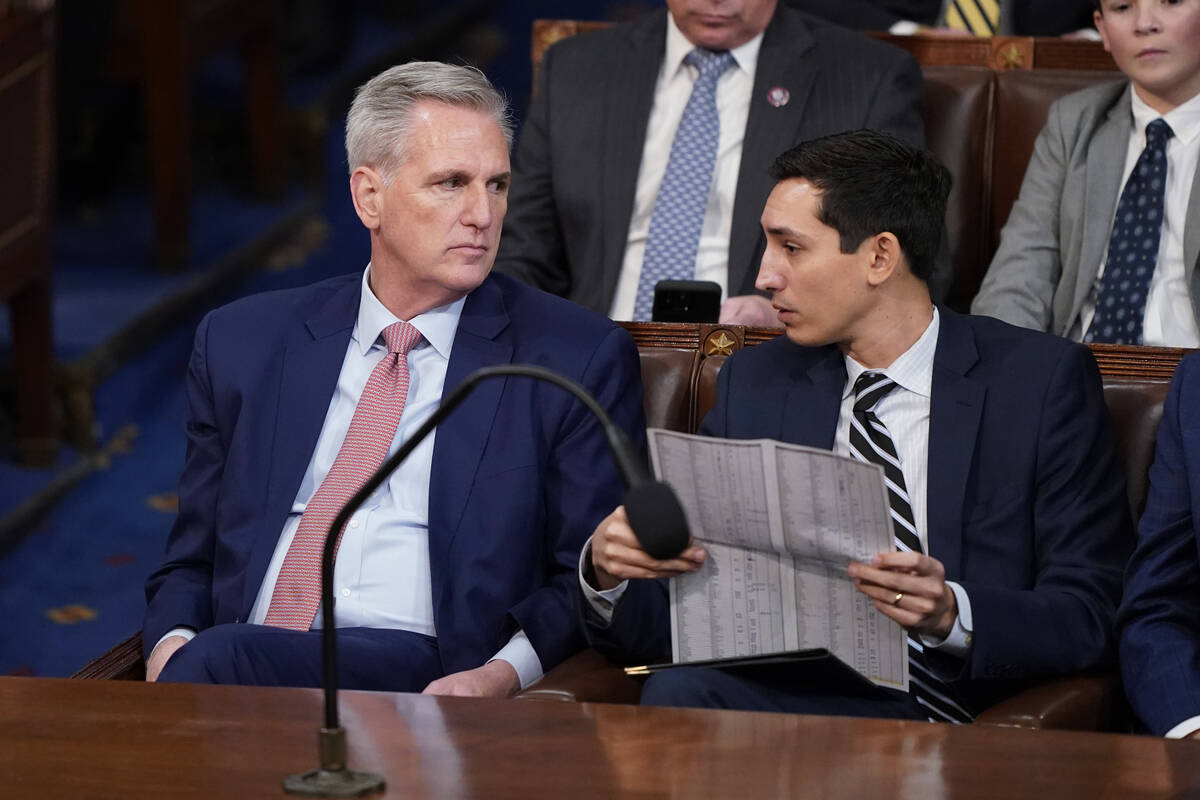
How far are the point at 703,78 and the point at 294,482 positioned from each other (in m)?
1.34

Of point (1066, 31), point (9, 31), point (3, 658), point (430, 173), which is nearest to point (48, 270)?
point (9, 31)

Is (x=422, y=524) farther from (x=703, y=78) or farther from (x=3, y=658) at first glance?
(x=3, y=658)

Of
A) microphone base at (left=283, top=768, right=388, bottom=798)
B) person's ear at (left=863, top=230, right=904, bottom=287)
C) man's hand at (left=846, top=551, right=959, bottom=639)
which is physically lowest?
microphone base at (left=283, top=768, right=388, bottom=798)

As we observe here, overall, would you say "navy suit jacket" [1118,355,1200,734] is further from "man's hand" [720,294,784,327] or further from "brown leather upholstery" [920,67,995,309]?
"brown leather upholstery" [920,67,995,309]

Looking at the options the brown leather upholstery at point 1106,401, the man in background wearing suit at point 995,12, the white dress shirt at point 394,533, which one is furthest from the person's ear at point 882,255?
the man in background wearing suit at point 995,12

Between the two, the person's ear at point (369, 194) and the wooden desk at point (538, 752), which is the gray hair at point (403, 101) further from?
the wooden desk at point (538, 752)

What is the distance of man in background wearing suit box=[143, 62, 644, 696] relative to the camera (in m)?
2.08

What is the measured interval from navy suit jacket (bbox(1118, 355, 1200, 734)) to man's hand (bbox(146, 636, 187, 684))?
3.60ft

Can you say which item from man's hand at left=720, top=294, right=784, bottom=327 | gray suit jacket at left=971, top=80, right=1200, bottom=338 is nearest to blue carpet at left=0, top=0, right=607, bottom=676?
man's hand at left=720, top=294, right=784, bottom=327

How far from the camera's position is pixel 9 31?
3.82 metres

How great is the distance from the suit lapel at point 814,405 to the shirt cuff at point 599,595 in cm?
30

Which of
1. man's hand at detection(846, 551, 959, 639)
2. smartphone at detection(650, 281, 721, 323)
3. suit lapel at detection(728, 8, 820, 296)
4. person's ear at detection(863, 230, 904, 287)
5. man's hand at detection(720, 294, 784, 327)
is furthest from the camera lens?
suit lapel at detection(728, 8, 820, 296)

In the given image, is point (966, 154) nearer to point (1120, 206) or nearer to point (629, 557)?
point (1120, 206)

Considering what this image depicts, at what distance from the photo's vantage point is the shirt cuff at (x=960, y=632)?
1.90 metres
